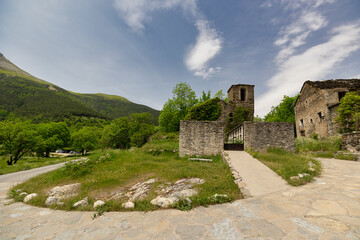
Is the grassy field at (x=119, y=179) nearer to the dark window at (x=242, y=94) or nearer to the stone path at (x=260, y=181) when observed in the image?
the stone path at (x=260, y=181)

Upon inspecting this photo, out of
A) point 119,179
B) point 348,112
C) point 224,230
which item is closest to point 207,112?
point 348,112

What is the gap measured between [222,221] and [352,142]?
14331 mm

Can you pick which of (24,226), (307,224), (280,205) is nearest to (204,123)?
(280,205)

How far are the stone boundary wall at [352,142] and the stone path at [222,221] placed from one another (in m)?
10.2

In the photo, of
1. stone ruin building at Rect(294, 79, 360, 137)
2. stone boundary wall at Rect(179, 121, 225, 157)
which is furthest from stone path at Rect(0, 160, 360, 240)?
stone ruin building at Rect(294, 79, 360, 137)

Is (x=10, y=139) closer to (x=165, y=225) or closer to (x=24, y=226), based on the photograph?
(x=24, y=226)

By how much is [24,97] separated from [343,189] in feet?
421

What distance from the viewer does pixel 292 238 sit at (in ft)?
6.92

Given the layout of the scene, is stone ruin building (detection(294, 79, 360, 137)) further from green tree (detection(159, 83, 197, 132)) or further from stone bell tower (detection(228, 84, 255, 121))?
green tree (detection(159, 83, 197, 132))

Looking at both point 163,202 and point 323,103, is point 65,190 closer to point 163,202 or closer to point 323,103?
point 163,202

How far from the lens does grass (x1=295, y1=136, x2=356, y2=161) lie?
33.6 feet

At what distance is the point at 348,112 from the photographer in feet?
47.6

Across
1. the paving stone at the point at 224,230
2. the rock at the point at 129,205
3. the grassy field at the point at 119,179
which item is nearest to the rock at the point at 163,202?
the grassy field at the point at 119,179

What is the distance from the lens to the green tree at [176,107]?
1208 inches
